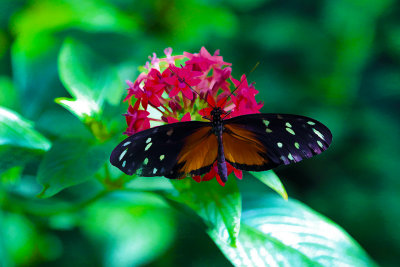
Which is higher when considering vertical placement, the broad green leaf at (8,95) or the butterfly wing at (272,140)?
the broad green leaf at (8,95)

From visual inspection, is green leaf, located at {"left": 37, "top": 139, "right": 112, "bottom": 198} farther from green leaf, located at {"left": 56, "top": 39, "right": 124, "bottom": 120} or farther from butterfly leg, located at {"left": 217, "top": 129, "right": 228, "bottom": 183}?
butterfly leg, located at {"left": 217, "top": 129, "right": 228, "bottom": 183}

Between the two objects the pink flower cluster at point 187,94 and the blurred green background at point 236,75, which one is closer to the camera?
the pink flower cluster at point 187,94

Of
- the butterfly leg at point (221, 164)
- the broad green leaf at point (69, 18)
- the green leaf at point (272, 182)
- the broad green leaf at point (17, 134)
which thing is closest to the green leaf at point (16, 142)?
the broad green leaf at point (17, 134)

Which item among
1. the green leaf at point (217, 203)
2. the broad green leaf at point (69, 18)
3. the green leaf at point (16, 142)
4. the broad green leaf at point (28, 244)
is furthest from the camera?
the broad green leaf at point (69, 18)

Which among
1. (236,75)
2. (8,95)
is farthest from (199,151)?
(236,75)

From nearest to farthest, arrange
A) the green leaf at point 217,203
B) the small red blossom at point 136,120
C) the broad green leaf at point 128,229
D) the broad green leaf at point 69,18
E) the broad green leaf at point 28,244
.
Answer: the green leaf at point 217,203
the small red blossom at point 136,120
the broad green leaf at point 128,229
the broad green leaf at point 28,244
the broad green leaf at point 69,18

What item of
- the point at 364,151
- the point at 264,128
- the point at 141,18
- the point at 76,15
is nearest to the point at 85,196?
the point at 264,128

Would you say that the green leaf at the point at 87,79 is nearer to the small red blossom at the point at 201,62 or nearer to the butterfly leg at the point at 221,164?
the small red blossom at the point at 201,62
